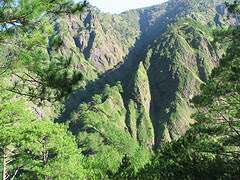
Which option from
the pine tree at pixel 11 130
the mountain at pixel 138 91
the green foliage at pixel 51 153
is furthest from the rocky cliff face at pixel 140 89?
the pine tree at pixel 11 130

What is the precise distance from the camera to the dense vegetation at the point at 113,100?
6031 millimetres

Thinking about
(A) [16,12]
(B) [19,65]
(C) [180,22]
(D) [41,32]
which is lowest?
(B) [19,65]

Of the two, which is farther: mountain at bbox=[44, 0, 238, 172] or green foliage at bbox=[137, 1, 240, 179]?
mountain at bbox=[44, 0, 238, 172]

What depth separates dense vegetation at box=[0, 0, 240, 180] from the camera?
6.03m

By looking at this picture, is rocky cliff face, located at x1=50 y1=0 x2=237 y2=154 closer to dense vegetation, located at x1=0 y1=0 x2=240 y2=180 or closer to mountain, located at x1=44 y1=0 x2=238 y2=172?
mountain, located at x1=44 y1=0 x2=238 y2=172

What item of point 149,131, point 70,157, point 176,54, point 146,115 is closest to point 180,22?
point 176,54

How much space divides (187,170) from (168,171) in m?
0.77

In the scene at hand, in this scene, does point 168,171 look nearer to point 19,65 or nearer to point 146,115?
point 19,65

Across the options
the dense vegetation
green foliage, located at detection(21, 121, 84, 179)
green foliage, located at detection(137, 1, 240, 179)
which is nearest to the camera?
green foliage, located at detection(137, 1, 240, 179)

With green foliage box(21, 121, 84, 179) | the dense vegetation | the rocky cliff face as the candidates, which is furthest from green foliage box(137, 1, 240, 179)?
the rocky cliff face

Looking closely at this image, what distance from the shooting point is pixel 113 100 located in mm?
75812

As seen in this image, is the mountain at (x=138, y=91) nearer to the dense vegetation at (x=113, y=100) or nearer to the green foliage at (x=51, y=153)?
the dense vegetation at (x=113, y=100)

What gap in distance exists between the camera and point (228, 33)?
13.1 metres

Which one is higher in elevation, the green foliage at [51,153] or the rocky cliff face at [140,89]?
the green foliage at [51,153]
